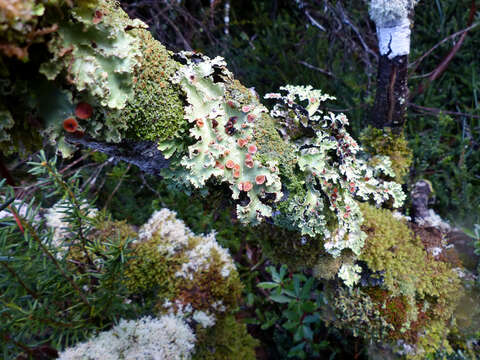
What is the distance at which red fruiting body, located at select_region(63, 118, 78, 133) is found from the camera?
2.12 feet

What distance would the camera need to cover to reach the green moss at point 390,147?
4.57 feet

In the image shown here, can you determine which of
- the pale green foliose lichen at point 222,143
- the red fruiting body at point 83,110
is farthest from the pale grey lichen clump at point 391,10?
the red fruiting body at point 83,110

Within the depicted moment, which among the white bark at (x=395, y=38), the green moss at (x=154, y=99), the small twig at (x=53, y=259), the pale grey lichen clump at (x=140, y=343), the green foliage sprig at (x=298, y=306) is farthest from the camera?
the green foliage sprig at (x=298, y=306)

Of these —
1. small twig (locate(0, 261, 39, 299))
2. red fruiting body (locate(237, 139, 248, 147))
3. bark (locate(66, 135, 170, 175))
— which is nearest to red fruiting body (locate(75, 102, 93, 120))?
bark (locate(66, 135, 170, 175))

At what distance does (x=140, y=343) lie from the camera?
112 cm

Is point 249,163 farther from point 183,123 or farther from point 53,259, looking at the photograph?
point 53,259

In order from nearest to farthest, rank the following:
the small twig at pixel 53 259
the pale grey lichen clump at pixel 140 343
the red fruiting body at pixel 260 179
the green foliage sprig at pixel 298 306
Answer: the red fruiting body at pixel 260 179
the small twig at pixel 53 259
the pale grey lichen clump at pixel 140 343
the green foliage sprig at pixel 298 306

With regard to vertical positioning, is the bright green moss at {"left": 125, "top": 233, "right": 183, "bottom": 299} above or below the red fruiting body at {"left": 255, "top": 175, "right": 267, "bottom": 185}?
below

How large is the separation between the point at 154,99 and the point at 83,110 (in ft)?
0.57

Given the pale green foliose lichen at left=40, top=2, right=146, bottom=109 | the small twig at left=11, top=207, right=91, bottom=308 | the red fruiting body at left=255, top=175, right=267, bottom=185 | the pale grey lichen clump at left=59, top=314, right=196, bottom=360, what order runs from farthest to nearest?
the pale grey lichen clump at left=59, top=314, right=196, bottom=360
the small twig at left=11, top=207, right=91, bottom=308
the red fruiting body at left=255, top=175, right=267, bottom=185
the pale green foliose lichen at left=40, top=2, right=146, bottom=109

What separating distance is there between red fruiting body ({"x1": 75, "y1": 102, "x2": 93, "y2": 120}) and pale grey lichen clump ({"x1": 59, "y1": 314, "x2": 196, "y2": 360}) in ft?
2.64

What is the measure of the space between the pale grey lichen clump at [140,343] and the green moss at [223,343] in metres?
0.15

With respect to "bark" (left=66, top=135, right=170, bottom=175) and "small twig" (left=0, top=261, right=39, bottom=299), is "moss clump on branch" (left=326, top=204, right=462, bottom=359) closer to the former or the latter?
"bark" (left=66, top=135, right=170, bottom=175)

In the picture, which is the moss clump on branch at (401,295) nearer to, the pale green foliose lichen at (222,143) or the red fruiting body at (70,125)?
the pale green foliose lichen at (222,143)
